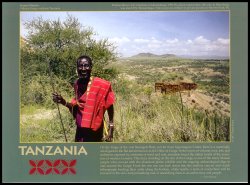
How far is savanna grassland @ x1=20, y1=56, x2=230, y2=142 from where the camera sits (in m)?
7.09

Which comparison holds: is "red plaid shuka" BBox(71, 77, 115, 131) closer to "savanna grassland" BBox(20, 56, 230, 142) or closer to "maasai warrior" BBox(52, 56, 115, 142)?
"maasai warrior" BBox(52, 56, 115, 142)

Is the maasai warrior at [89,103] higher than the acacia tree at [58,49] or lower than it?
lower

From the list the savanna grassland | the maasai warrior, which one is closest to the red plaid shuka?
the maasai warrior

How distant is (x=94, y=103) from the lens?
7.00m

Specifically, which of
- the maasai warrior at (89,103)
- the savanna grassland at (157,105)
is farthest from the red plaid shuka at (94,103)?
the savanna grassland at (157,105)

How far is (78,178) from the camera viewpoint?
7086 mm

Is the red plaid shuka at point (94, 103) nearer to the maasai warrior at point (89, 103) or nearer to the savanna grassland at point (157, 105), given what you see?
the maasai warrior at point (89, 103)

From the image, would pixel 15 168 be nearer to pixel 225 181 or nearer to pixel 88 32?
pixel 88 32

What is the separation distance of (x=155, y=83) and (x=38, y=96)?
1.52 metres

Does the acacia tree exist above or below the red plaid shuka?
above

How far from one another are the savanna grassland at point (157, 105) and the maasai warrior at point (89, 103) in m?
0.08

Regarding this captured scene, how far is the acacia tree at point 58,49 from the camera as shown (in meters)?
7.07

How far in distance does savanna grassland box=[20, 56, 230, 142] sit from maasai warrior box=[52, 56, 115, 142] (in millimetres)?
84

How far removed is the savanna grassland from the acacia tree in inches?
6.1
